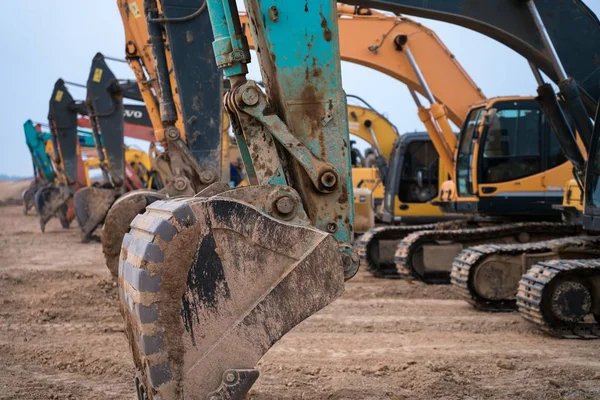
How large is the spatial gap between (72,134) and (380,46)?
11644 millimetres

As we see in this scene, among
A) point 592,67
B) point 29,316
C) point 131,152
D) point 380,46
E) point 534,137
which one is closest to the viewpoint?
point 592,67

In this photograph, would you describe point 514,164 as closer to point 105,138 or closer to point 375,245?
point 375,245

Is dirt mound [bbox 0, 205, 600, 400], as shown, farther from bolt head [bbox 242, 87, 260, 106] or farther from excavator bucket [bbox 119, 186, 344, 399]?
bolt head [bbox 242, 87, 260, 106]

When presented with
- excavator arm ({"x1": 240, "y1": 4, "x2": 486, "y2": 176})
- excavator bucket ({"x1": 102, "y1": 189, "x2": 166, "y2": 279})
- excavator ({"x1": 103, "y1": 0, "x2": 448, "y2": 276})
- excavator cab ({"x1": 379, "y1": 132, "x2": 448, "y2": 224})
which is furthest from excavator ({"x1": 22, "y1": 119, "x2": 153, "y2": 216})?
excavator bucket ({"x1": 102, "y1": 189, "x2": 166, "y2": 279})

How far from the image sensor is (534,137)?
10414 mm

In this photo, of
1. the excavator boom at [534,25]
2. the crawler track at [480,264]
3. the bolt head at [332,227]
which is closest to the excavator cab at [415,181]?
the crawler track at [480,264]

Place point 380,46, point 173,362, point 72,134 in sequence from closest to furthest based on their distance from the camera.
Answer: point 173,362 < point 380,46 < point 72,134

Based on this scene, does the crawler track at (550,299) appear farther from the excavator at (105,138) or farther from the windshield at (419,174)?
the excavator at (105,138)

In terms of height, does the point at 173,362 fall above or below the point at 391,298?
above

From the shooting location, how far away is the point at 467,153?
1078 cm

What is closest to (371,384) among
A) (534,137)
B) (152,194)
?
(152,194)

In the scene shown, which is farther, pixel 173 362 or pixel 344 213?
pixel 344 213

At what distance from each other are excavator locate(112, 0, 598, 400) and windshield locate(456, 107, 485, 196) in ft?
23.0

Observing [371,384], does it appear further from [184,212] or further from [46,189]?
Answer: [46,189]
